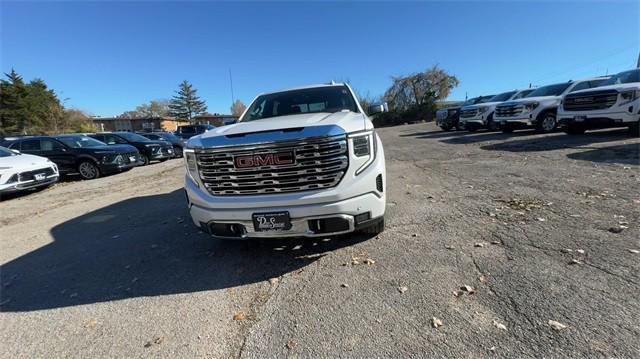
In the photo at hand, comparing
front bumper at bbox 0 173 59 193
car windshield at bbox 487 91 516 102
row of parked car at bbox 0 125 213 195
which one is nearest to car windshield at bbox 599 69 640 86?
car windshield at bbox 487 91 516 102

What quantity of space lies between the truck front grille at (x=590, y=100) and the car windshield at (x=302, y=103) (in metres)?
8.81

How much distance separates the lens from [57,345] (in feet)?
7.70

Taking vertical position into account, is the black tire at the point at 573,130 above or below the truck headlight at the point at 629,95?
below

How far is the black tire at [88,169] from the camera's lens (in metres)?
11.0

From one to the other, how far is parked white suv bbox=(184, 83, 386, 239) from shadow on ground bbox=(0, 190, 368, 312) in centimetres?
50

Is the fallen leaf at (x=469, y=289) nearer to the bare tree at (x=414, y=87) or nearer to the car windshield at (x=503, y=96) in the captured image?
the car windshield at (x=503, y=96)

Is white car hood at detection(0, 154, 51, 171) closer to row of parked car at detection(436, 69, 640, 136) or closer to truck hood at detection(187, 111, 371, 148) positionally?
truck hood at detection(187, 111, 371, 148)

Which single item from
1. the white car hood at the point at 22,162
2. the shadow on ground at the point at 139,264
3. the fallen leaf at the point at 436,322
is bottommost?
the fallen leaf at the point at 436,322

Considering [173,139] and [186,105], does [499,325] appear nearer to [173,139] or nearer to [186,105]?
[173,139]

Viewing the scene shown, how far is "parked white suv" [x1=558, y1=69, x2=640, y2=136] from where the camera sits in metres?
8.71

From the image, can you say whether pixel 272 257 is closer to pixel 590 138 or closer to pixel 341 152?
pixel 341 152

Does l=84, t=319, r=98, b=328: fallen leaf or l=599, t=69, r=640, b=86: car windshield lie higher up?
l=599, t=69, r=640, b=86: car windshield

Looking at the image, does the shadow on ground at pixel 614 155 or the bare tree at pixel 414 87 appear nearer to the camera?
the shadow on ground at pixel 614 155

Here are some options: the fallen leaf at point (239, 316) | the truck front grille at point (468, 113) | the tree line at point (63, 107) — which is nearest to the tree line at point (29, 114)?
the tree line at point (63, 107)
